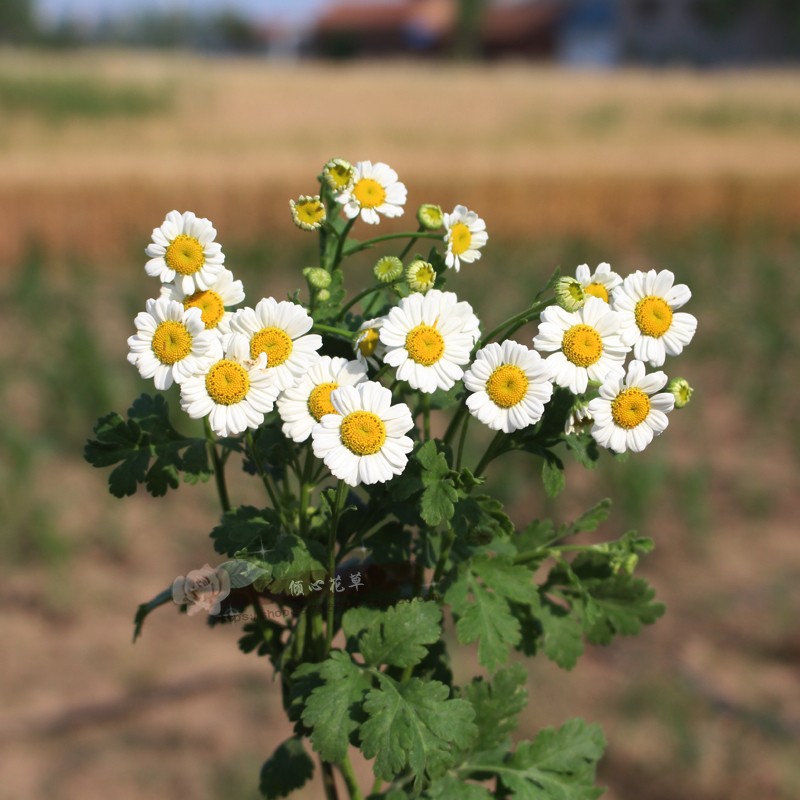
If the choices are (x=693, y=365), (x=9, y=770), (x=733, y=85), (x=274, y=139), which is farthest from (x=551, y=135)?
(x=9, y=770)

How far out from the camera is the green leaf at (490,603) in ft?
3.23

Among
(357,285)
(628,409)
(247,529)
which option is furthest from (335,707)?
(357,285)

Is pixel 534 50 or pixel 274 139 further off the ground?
pixel 534 50

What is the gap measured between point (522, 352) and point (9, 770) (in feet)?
9.43

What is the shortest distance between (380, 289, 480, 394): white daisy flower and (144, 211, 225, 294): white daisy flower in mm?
189

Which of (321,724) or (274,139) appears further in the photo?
(274,139)

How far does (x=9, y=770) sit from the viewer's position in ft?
9.83

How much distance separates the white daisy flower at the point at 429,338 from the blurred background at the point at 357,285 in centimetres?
244

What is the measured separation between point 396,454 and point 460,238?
0.28m

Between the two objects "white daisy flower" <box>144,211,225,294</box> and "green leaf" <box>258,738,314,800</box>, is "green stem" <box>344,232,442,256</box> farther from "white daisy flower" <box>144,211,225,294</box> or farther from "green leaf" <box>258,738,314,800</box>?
"green leaf" <box>258,738,314,800</box>

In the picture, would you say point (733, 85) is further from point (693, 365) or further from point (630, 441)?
point (630, 441)

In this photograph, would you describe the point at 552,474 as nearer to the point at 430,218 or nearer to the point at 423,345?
the point at 423,345

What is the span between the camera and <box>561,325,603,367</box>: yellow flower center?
2.84ft

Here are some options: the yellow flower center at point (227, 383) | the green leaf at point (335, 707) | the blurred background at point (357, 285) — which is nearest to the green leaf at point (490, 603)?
the green leaf at point (335, 707)
